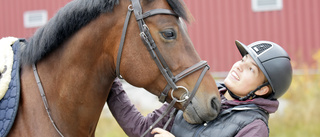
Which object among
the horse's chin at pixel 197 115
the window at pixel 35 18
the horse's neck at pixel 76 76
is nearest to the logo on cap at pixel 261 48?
the horse's chin at pixel 197 115

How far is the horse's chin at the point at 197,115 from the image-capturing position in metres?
2.06

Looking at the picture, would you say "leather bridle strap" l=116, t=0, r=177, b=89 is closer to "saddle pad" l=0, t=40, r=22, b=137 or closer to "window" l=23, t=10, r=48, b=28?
"saddle pad" l=0, t=40, r=22, b=137

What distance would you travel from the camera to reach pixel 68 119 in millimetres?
2238

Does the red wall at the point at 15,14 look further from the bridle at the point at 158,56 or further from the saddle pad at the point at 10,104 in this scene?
the bridle at the point at 158,56

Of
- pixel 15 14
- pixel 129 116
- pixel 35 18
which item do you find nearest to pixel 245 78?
pixel 129 116

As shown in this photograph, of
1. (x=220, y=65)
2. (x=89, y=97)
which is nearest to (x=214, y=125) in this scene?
(x=89, y=97)

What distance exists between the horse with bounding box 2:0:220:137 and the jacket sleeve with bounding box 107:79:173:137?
190mm

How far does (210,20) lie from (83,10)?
6816 mm

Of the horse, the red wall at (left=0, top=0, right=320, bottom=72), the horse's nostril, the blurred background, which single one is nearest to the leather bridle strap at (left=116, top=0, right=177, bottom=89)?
the horse

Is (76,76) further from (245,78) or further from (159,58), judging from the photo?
(245,78)

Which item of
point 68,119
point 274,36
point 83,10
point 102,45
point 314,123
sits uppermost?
point 83,10

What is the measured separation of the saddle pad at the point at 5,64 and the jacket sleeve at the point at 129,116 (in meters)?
0.74

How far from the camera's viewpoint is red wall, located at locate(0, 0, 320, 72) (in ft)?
26.5

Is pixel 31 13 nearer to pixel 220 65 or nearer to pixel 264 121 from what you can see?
pixel 220 65
